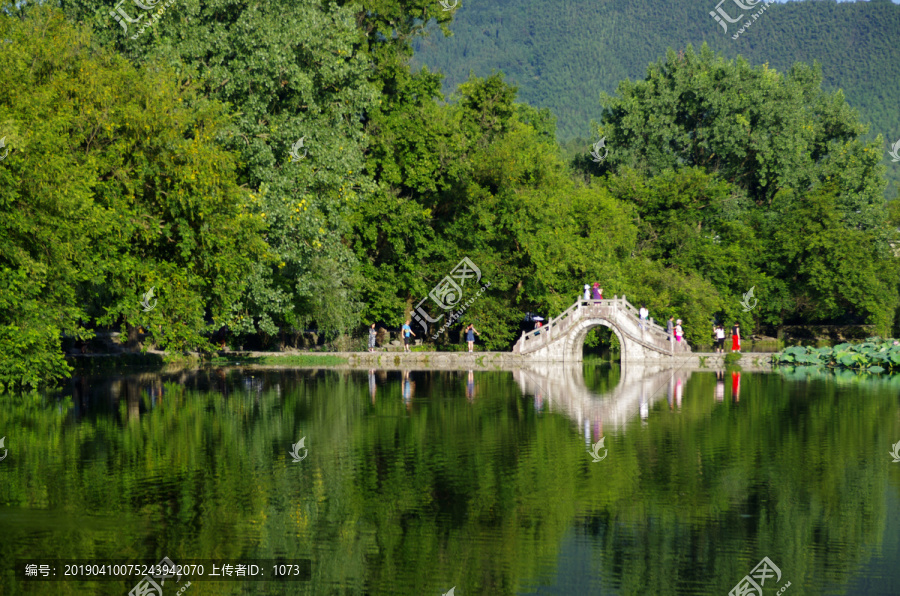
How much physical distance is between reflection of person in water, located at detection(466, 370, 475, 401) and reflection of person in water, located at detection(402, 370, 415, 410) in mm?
1946

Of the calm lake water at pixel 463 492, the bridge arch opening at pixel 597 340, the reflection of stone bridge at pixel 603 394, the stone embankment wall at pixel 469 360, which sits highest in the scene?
the bridge arch opening at pixel 597 340

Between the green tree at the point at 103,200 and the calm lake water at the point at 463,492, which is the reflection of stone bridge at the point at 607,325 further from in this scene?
the green tree at the point at 103,200

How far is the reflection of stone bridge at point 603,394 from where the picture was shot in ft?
96.4

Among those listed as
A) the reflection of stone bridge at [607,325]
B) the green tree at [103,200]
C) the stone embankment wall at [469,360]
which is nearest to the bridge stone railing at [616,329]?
the reflection of stone bridge at [607,325]

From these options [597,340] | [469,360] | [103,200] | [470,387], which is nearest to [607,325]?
[469,360]

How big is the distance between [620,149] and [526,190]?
22.1 m

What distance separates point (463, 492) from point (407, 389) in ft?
60.7

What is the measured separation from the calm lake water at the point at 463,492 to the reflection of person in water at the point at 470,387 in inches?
53.0

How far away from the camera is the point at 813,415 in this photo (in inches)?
1176

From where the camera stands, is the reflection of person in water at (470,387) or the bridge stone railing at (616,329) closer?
the reflection of person in water at (470,387)

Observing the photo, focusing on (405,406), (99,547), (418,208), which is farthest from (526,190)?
(99,547)

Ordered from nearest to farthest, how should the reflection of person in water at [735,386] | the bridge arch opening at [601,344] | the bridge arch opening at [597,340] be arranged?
the reflection of person in water at [735,386] < the bridge arch opening at [597,340] < the bridge arch opening at [601,344]

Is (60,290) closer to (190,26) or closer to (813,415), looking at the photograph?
(190,26)

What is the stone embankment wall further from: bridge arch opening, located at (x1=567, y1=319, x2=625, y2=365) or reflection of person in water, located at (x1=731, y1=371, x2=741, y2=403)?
reflection of person in water, located at (x1=731, y1=371, x2=741, y2=403)
